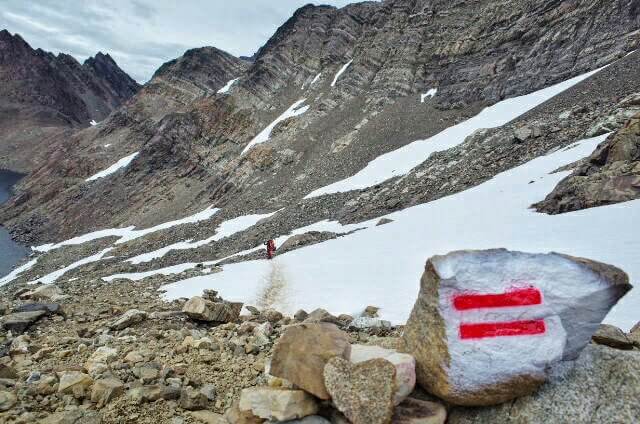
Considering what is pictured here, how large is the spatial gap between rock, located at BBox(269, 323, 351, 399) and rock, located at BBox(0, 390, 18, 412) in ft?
11.5

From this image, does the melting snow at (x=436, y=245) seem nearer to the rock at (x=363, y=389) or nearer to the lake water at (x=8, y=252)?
the rock at (x=363, y=389)

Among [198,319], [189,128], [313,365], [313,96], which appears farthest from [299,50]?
[313,365]

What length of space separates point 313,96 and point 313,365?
60431mm

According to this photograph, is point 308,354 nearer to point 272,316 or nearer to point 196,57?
point 272,316

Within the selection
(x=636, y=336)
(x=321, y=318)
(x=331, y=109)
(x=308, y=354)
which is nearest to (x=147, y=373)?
(x=308, y=354)

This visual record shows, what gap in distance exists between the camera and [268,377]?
20.5 feet

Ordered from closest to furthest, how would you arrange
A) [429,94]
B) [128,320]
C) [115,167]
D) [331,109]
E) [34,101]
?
[128,320]
[429,94]
[331,109]
[115,167]
[34,101]

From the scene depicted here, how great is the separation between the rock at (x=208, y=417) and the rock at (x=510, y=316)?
2764mm

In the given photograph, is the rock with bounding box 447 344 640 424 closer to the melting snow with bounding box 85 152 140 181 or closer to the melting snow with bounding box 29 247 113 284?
the melting snow with bounding box 29 247 113 284

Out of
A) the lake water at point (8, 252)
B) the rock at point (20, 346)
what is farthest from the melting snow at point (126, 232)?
the rock at point (20, 346)

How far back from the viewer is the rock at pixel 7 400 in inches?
207

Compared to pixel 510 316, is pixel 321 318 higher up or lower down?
lower down

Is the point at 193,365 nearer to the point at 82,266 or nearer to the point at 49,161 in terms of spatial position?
the point at 82,266

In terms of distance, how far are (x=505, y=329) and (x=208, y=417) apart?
3784 millimetres
